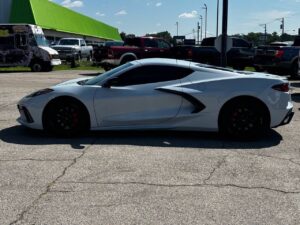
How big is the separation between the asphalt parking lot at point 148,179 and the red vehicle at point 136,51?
15.3m

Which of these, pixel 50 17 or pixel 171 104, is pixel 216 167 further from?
pixel 50 17

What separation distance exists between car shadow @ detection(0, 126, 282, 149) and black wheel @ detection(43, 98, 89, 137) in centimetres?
16

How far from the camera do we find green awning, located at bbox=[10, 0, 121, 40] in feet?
166

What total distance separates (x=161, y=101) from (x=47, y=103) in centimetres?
184

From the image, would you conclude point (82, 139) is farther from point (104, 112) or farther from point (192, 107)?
point (192, 107)

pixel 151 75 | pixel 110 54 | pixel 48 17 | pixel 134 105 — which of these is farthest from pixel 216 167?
pixel 48 17

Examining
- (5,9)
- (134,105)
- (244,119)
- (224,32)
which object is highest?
(5,9)

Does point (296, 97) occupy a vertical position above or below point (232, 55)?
below

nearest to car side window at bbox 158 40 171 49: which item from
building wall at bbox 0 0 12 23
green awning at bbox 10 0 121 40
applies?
green awning at bbox 10 0 121 40

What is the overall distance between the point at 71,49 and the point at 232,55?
14316mm

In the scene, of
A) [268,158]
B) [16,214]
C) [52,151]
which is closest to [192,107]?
[268,158]

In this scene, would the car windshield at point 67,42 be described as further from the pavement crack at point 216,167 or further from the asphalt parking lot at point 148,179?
the pavement crack at point 216,167

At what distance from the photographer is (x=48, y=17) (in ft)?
187

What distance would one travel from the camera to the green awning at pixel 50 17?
50497 millimetres
